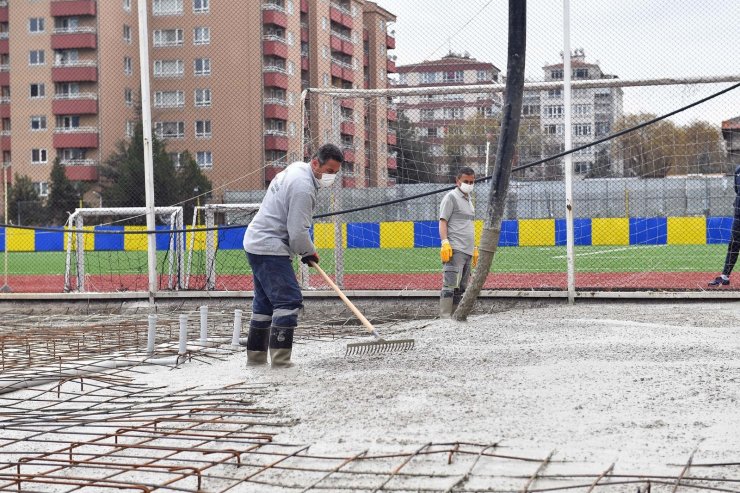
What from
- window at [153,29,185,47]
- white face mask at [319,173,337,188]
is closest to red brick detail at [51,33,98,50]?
window at [153,29,185,47]

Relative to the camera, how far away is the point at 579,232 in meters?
23.6

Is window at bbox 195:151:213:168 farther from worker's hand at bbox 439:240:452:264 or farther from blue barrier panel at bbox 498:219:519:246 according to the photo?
worker's hand at bbox 439:240:452:264

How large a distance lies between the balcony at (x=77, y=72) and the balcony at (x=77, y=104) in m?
0.81

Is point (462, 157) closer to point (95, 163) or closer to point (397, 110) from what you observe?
point (397, 110)

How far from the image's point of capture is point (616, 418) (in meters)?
4.68

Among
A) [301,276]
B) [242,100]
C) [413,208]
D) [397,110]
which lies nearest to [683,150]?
[397,110]

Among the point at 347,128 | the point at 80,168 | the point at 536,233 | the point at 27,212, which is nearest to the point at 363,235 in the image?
the point at 536,233

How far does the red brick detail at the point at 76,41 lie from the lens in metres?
50.5

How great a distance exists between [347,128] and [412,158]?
1110mm

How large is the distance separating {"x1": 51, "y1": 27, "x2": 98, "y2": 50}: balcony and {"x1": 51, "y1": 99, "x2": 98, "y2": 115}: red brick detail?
311 cm

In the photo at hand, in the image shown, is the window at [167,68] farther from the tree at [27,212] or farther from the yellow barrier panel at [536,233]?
the yellow barrier panel at [536,233]

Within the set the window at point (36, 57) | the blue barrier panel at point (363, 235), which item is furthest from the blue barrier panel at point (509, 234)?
the window at point (36, 57)

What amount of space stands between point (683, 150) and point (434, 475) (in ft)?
33.4

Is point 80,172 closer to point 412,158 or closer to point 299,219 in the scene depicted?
point 412,158
